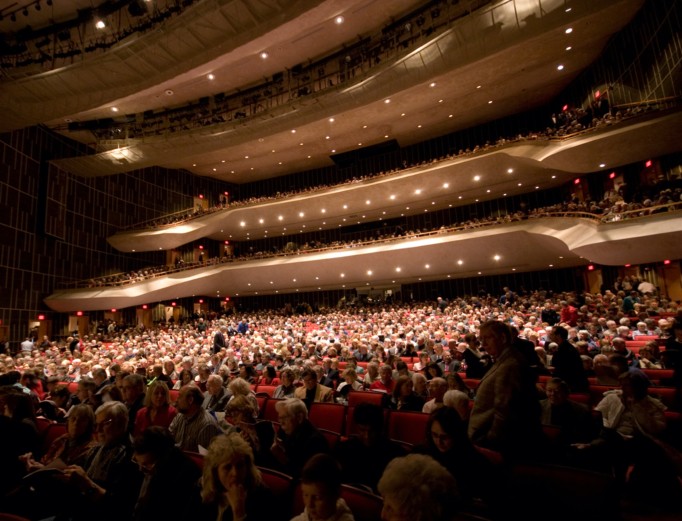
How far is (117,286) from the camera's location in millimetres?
18891

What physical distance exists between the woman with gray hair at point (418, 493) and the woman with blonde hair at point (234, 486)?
0.80 meters

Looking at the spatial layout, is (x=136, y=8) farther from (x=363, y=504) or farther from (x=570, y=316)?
(x=363, y=504)

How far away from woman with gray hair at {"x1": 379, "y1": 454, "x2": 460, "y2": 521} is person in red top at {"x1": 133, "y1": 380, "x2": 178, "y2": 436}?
9.25 feet

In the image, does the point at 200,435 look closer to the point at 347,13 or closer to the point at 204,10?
the point at 204,10

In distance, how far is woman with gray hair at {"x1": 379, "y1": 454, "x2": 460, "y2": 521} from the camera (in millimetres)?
1272

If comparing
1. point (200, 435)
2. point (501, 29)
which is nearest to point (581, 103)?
point (501, 29)

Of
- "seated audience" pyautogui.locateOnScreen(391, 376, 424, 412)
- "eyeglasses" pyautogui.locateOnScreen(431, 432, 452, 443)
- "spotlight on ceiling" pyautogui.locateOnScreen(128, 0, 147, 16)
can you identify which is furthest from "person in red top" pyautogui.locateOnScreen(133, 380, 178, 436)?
"spotlight on ceiling" pyautogui.locateOnScreen(128, 0, 147, 16)

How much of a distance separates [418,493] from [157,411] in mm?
2974

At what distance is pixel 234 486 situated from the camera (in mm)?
1855

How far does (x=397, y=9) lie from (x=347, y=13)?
1.91 meters

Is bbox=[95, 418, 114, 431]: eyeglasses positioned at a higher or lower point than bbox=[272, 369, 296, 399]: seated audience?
higher

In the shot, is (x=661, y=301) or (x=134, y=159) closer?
(x=661, y=301)

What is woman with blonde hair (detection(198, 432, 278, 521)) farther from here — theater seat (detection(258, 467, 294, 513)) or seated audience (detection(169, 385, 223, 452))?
seated audience (detection(169, 385, 223, 452))

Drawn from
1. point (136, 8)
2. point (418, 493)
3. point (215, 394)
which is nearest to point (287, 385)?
point (215, 394)
